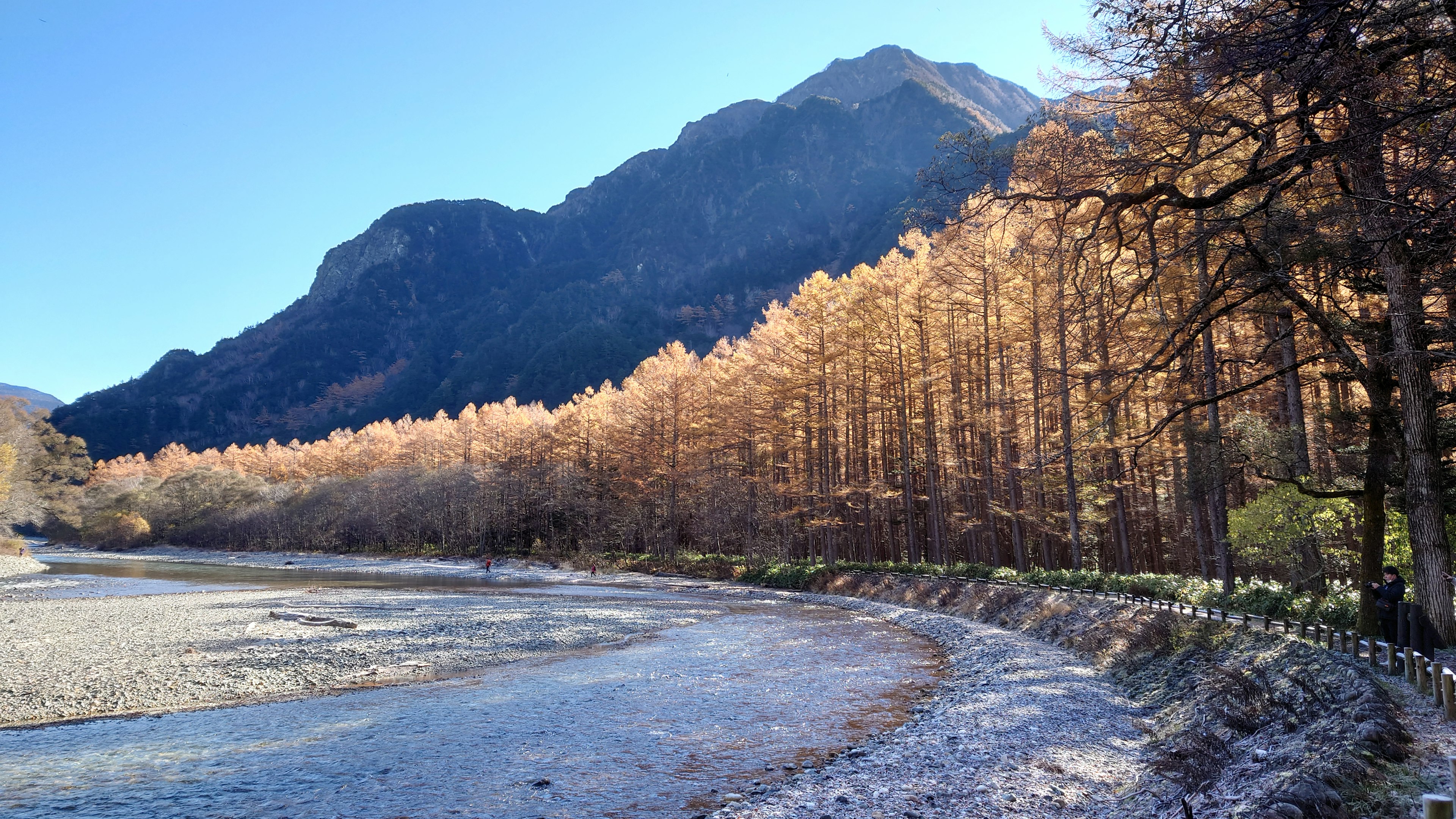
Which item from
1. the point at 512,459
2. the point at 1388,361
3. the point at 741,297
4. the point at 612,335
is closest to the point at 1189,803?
the point at 1388,361

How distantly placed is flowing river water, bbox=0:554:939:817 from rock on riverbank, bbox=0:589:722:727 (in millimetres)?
1549

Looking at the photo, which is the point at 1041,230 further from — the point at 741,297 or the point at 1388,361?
the point at 741,297

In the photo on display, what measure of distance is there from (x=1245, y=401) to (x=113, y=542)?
101m

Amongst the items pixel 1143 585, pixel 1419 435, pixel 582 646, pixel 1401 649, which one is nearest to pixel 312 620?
pixel 582 646

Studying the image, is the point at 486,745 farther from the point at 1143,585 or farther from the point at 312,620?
the point at 1143,585

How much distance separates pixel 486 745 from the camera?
27.3 feet

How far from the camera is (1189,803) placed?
5348 mm

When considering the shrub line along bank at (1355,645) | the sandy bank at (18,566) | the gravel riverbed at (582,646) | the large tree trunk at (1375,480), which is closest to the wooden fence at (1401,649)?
the shrub line along bank at (1355,645)

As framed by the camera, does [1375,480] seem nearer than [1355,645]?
No

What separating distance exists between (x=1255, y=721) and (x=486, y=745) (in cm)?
847

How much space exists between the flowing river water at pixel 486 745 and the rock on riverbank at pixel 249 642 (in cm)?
155

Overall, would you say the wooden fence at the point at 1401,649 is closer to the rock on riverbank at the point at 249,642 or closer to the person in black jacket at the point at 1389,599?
the person in black jacket at the point at 1389,599

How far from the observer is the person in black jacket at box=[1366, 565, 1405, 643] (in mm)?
8453

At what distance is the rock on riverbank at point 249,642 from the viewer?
37.0ft
